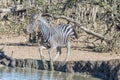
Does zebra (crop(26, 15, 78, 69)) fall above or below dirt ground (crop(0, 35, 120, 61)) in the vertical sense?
above

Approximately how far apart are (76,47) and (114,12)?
241cm

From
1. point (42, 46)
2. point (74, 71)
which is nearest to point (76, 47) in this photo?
point (42, 46)

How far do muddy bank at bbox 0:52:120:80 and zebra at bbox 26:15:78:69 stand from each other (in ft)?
2.92

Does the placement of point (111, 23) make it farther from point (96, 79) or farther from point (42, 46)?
point (96, 79)

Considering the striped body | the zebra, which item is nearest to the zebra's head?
the zebra

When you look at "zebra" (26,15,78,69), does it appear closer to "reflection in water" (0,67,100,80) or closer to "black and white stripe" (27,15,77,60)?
"black and white stripe" (27,15,77,60)

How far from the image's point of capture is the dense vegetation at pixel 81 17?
18.3 metres

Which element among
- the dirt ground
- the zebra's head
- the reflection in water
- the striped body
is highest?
the zebra's head

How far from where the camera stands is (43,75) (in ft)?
49.3

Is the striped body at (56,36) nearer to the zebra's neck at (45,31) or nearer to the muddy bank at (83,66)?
the zebra's neck at (45,31)

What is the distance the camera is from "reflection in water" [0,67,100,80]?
576 inches

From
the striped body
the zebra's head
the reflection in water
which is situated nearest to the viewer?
the reflection in water

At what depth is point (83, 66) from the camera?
49.5 feet

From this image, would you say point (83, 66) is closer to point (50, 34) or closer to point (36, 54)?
point (50, 34)
